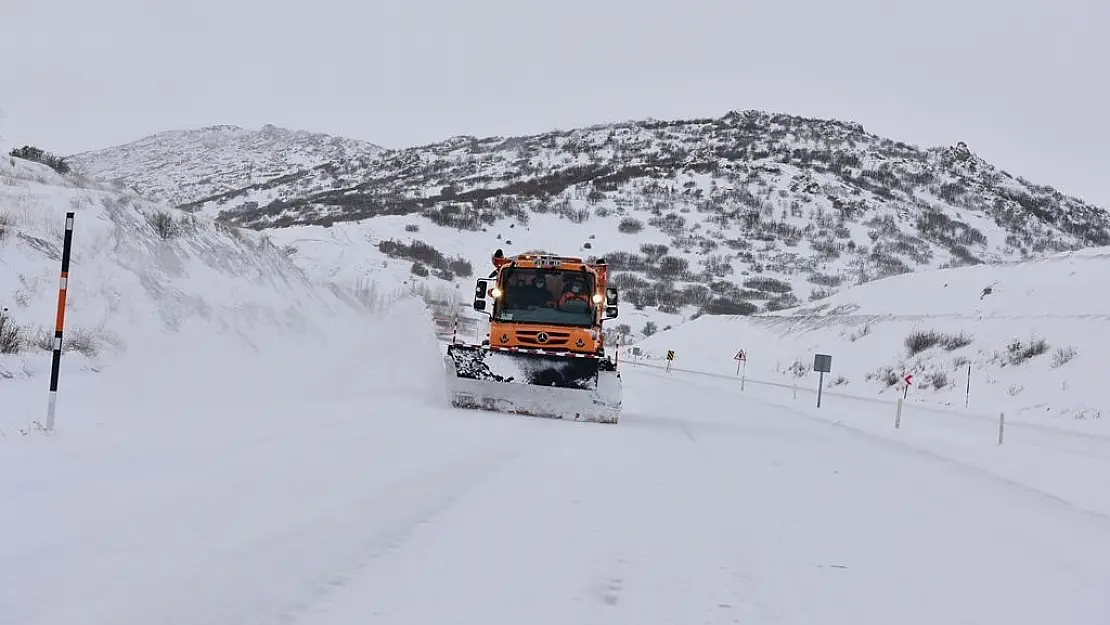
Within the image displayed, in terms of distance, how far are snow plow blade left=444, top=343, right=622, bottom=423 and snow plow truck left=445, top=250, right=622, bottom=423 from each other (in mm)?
17

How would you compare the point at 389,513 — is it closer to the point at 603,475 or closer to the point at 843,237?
the point at 603,475

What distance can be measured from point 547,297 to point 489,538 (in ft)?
33.7

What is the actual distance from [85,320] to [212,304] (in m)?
3.52

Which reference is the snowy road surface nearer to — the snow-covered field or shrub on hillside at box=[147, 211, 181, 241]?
the snow-covered field

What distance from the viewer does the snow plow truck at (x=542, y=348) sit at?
565 inches

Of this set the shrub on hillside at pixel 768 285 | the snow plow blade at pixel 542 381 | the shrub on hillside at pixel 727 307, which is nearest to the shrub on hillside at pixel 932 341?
the snow plow blade at pixel 542 381

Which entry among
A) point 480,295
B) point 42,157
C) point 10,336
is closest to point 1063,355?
point 480,295

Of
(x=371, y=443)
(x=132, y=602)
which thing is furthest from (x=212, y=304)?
(x=132, y=602)

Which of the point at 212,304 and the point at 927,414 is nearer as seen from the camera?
the point at 212,304

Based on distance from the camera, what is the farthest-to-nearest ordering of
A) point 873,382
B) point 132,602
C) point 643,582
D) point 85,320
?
point 873,382, point 85,320, point 643,582, point 132,602

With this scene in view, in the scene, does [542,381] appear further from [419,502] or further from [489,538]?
[489,538]

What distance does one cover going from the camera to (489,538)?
547cm

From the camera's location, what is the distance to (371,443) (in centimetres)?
925

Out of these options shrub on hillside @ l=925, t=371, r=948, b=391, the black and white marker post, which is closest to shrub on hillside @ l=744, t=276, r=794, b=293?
shrub on hillside @ l=925, t=371, r=948, b=391
